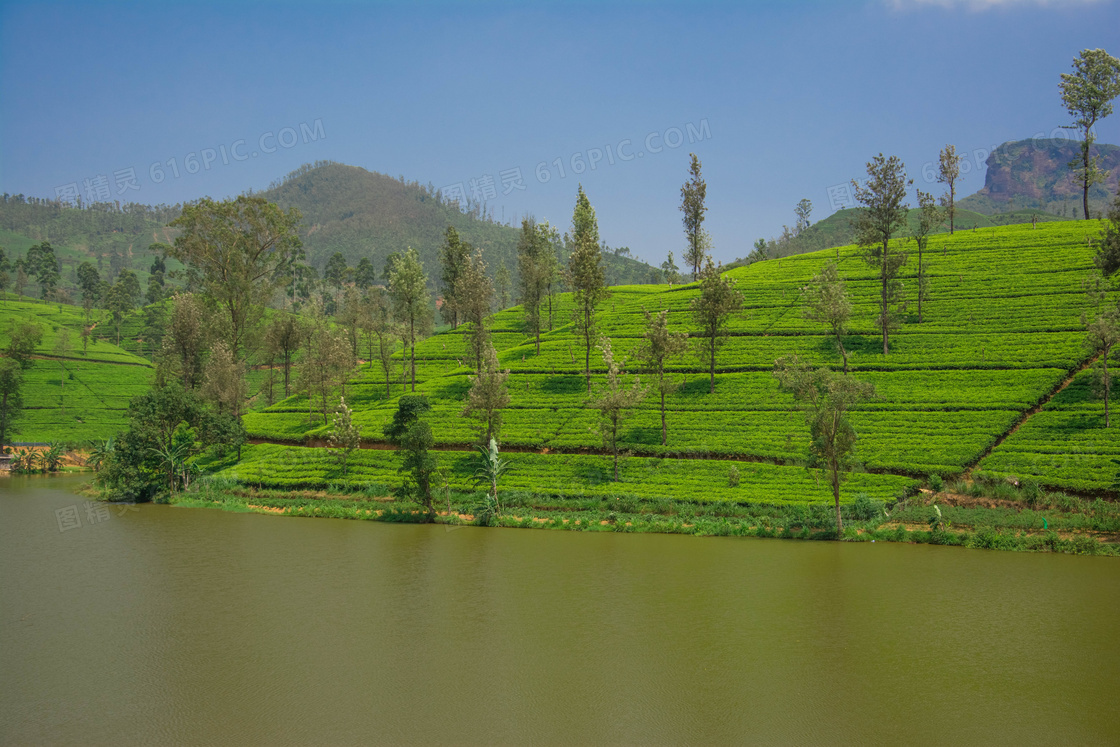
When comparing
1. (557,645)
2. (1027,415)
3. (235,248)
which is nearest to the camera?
(557,645)

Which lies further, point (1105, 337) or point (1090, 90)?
point (1090, 90)

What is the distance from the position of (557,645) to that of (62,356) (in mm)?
124285

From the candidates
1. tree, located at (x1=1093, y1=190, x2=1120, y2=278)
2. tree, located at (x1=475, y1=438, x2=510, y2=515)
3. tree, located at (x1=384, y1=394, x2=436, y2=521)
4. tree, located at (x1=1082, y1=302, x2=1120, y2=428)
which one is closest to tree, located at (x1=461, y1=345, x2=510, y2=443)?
tree, located at (x1=475, y1=438, x2=510, y2=515)

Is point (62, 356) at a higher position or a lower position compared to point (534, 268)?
lower

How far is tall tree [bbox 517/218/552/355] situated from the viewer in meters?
81.6

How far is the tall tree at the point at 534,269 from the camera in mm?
81562

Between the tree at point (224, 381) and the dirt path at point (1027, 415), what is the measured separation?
64.4m

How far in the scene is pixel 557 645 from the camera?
22.5 m

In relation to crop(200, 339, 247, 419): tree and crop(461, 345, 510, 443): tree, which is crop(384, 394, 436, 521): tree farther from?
crop(200, 339, 247, 419): tree

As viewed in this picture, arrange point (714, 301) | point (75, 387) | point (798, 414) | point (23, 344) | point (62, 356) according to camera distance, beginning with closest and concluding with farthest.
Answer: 1. point (798, 414)
2. point (714, 301)
3. point (23, 344)
4. point (75, 387)
5. point (62, 356)

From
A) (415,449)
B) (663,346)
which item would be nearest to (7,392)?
(415,449)

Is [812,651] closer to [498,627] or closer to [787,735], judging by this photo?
[787,735]

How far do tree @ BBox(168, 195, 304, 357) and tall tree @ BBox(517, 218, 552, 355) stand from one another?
2844 cm

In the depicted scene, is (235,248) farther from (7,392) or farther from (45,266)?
(45,266)
